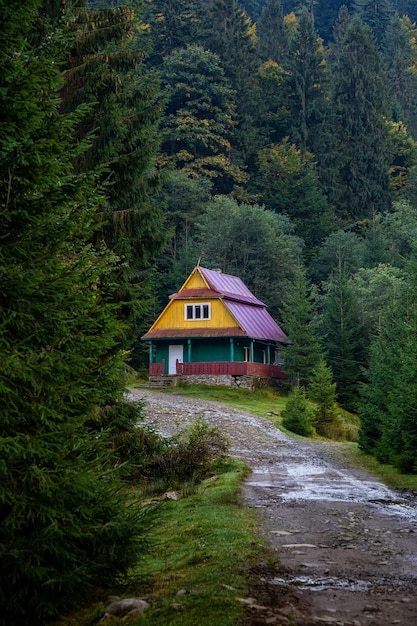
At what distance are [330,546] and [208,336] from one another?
3679cm

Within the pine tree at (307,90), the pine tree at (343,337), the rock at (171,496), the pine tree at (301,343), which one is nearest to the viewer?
the rock at (171,496)

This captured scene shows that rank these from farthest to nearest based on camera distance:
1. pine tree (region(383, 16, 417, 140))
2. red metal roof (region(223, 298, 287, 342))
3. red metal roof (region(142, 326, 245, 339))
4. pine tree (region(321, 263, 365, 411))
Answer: pine tree (region(383, 16, 417, 140)) → red metal roof (region(223, 298, 287, 342)) → red metal roof (region(142, 326, 245, 339)) → pine tree (region(321, 263, 365, 411))

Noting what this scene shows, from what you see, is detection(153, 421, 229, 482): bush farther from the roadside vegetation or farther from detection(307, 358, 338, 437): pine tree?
detection(307, 358, 338, 437): pine tree

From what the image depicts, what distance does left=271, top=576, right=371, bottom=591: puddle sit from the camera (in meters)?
6.81

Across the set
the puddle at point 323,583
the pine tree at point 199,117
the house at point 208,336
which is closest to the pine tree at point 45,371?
the puddle at point 323,583

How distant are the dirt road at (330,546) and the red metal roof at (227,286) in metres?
27.4

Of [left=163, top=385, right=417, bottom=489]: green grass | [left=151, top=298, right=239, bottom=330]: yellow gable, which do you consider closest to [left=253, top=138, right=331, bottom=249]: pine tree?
[left=151, top=298, right=239, bottom=330]: yellow gable

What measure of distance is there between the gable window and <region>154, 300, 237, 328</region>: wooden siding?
0.71 feet

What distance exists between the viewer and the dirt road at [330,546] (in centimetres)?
607

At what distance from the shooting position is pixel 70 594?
6.41 m

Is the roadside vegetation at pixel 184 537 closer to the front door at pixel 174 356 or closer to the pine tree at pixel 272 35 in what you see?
the front door at pixel 174 356

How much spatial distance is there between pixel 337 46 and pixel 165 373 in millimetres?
75587

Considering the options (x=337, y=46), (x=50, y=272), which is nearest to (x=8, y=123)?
(x=50, y=272)

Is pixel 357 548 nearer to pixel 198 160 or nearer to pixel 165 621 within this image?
pixel 165 621
